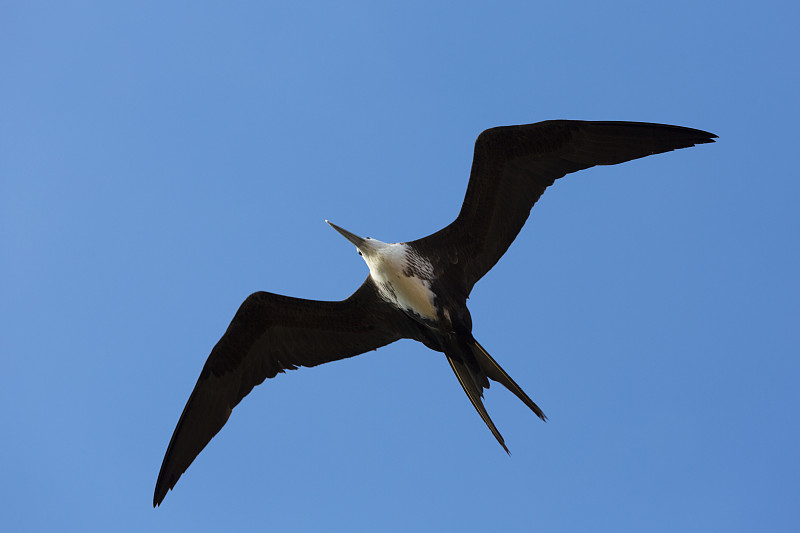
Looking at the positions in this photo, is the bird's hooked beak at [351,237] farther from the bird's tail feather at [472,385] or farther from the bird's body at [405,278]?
the bird's tail feather at [472,385]

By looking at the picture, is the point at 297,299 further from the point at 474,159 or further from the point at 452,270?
the point at 474,159

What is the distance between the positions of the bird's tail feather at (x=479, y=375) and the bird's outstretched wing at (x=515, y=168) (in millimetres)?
696

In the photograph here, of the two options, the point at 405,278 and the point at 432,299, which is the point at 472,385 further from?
the point at 405,278

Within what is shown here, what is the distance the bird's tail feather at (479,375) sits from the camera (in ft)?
25.8

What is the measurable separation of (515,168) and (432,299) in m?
1.50

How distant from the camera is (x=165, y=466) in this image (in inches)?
335

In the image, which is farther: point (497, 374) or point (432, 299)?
point (432, 299)

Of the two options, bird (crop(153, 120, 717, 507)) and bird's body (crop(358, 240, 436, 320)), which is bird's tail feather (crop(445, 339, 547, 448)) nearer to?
bird (crop(153, 120, 717, 507))

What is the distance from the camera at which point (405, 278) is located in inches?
321

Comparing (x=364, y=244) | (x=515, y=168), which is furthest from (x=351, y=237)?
(x=515, y=168)

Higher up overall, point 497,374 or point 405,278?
point 405,278

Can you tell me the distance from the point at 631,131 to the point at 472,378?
279 cm

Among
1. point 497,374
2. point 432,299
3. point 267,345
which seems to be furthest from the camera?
point 267,345

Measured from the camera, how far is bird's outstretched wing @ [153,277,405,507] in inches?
338
